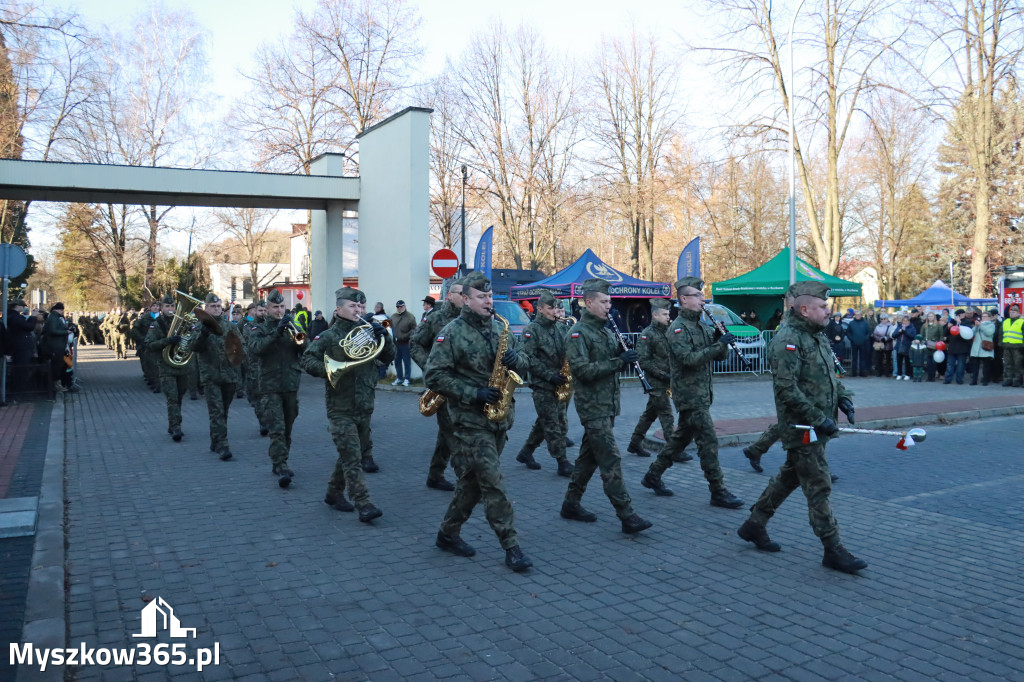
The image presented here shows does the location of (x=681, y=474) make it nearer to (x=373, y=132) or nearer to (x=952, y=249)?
(x=373, y=132)

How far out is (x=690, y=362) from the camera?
744cm

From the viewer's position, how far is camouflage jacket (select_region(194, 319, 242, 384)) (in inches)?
394

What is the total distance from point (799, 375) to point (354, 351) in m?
3.62

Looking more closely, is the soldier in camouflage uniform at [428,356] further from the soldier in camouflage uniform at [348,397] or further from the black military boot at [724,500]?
the black military boot at [724,500]

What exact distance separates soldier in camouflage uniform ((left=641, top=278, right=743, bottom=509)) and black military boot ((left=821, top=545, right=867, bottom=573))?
5.81 ft

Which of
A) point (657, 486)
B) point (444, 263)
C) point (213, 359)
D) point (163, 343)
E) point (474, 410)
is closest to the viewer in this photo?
point (474, 410)

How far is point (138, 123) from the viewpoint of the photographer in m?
37.7

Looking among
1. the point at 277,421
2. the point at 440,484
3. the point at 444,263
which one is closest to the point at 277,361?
the point at 277,421

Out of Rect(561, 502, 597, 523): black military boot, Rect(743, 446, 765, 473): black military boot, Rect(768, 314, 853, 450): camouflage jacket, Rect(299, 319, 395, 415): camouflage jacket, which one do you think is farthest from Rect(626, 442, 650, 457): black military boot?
Rect(768, 314, 853, 450): camouflage jacket

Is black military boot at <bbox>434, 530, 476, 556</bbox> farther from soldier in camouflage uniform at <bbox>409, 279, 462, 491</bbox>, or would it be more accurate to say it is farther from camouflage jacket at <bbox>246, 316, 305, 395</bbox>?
camouflage jacket at <bbox>246, 316, 305, 395</bbox>

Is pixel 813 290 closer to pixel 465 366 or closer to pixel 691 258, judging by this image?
pixel 465 366

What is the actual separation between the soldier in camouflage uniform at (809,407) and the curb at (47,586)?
14.9 ft

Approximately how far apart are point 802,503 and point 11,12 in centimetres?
1517

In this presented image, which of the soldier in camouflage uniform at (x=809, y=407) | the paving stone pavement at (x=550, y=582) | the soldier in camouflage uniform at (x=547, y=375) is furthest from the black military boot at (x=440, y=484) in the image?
the soldier in camouflage uniform at (x=809, y=407)
